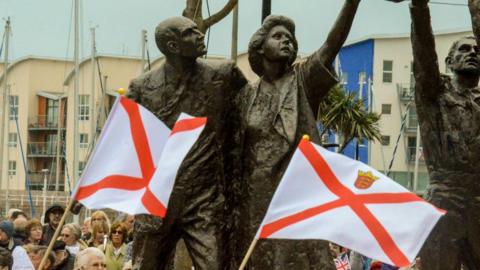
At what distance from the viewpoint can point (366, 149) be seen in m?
64.8

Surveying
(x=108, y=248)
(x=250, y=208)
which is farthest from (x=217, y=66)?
(x=108, y=248)

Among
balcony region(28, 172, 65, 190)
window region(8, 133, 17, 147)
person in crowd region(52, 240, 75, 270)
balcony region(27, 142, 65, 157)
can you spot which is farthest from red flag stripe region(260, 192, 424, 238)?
window region(8, 133, 17, 147)

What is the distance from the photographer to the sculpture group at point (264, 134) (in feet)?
37.7

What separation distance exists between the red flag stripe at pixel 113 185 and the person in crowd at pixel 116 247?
5.16 meters

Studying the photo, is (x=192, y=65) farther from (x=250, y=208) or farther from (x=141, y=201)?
(x=141, y=201)

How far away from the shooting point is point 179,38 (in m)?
11.7

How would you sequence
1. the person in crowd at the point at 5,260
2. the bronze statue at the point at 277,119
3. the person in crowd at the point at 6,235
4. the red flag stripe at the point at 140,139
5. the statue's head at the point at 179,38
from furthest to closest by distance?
the person in crowd at the point at 6,235 → the person in crowd at the point at 5,260 → the statue's head at the point at 179,38 → the bronze statue at the point at 277,119 → the red flag stripe at the point at 140,139

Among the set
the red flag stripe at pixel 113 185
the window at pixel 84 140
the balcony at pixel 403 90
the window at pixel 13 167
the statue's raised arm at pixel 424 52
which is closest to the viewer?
the red flag stripe at pixel 113 185

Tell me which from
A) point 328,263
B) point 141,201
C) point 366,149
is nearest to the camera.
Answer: point 141,201

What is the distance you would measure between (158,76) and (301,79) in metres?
1.07

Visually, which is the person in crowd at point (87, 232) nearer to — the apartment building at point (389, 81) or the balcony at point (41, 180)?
the apartment building at point (389, 81)

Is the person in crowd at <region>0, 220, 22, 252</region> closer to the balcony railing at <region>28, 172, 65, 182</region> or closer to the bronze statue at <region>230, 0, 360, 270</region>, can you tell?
the bronze statue at <region>230, 0, 360, 270</region>

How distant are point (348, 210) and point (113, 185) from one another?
5.09ft

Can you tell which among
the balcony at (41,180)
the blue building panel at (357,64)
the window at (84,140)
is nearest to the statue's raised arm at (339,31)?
the blue building panel at (357,64)
